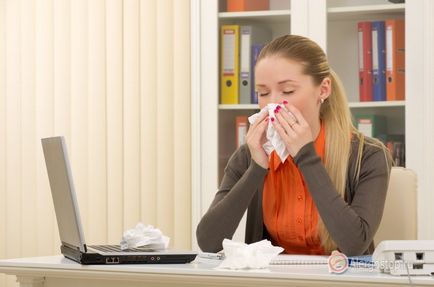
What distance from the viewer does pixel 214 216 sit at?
7.41 ft

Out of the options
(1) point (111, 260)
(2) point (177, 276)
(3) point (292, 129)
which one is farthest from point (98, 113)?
(2) point (177, 276)

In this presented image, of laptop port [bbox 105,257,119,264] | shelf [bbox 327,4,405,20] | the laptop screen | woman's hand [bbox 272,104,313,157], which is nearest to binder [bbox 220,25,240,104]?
shelf [bbox 327,4,405,20]

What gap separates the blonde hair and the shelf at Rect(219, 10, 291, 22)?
3.72 feet

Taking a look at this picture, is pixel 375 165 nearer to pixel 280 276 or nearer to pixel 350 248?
pixel 350 248

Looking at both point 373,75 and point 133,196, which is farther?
point 133,196

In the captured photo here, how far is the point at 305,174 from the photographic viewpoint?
6.89 ft

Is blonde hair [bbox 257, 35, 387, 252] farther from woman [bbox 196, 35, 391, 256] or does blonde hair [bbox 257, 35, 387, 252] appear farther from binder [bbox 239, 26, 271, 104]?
binder [bbox 239, 26, 271, 104]

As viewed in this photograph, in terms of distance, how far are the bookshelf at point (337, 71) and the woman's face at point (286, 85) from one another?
109 cm

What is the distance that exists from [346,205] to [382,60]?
1.35m

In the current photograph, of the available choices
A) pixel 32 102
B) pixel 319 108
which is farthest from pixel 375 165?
pixel 32 102

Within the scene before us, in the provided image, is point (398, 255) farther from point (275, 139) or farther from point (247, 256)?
point (275, 139)

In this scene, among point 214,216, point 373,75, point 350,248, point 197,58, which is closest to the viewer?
point 350,248

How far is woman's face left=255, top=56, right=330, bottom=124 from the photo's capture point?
220cm

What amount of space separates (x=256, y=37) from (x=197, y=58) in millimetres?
281
